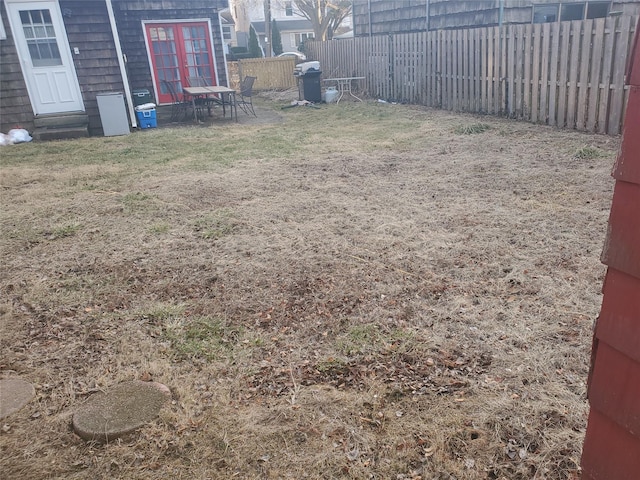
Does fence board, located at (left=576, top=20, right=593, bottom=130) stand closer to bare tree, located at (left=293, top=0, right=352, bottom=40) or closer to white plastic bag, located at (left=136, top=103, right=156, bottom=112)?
white plastic bag, located at (left=136, top=103, right=156, bottom=112)

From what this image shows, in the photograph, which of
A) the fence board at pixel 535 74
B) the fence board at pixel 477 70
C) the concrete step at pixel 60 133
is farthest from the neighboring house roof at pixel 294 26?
the fence board at pixel 535 74

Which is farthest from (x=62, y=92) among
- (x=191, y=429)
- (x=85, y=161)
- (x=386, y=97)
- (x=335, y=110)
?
(x=191, y=429)

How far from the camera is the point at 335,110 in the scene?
12.9 meters

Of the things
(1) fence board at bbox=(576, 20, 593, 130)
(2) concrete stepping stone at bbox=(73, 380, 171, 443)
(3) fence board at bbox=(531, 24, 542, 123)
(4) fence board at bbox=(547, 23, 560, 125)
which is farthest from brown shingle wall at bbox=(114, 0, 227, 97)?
(2) concrete stepping stone at bbox=(73, 380, 171, 443)

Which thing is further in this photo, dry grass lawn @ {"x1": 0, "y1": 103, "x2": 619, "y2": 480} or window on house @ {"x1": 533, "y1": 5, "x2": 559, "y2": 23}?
window on house @ {"x1": 533, "y1": 5, "x2": 559, "y2": 23}

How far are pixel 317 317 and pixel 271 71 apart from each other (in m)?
18.8

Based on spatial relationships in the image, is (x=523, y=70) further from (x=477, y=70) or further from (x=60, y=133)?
(x=60, y=133)

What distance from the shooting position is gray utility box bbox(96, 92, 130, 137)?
35.4 feet

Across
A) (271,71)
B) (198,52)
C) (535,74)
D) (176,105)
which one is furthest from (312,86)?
(535,74)

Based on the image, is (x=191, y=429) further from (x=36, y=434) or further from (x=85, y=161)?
(x=85, y=161)

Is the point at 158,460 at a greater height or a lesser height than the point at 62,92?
lesser

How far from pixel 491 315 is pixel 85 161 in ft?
24.2

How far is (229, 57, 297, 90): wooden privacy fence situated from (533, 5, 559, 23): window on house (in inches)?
354

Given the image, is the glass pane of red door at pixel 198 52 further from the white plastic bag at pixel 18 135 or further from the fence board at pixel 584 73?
the fence board at pixel 584 73
